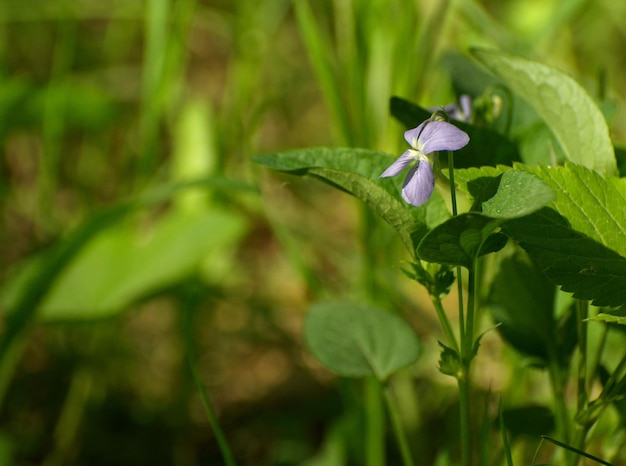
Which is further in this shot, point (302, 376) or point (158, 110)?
point (302, 376)

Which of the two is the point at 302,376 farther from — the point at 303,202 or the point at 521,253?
the point at 521,253

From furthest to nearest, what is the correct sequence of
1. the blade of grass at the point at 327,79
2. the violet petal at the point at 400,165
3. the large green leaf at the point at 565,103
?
the blade of grass at the point at 327,79, the large green leaf at the point at 565,103, the violet petal at the point at 400,165

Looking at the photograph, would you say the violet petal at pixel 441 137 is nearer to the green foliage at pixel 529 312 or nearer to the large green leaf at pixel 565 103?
the large green leaf at pixel 565 103

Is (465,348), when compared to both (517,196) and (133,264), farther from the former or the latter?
(133,264)

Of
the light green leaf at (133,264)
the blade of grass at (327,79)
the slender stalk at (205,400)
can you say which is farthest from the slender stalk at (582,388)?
the light green leaf at (133,264)

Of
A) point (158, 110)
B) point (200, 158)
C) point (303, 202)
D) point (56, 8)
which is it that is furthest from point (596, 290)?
point (56, 8)

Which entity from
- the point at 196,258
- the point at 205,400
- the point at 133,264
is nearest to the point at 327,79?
the point at 196,258
